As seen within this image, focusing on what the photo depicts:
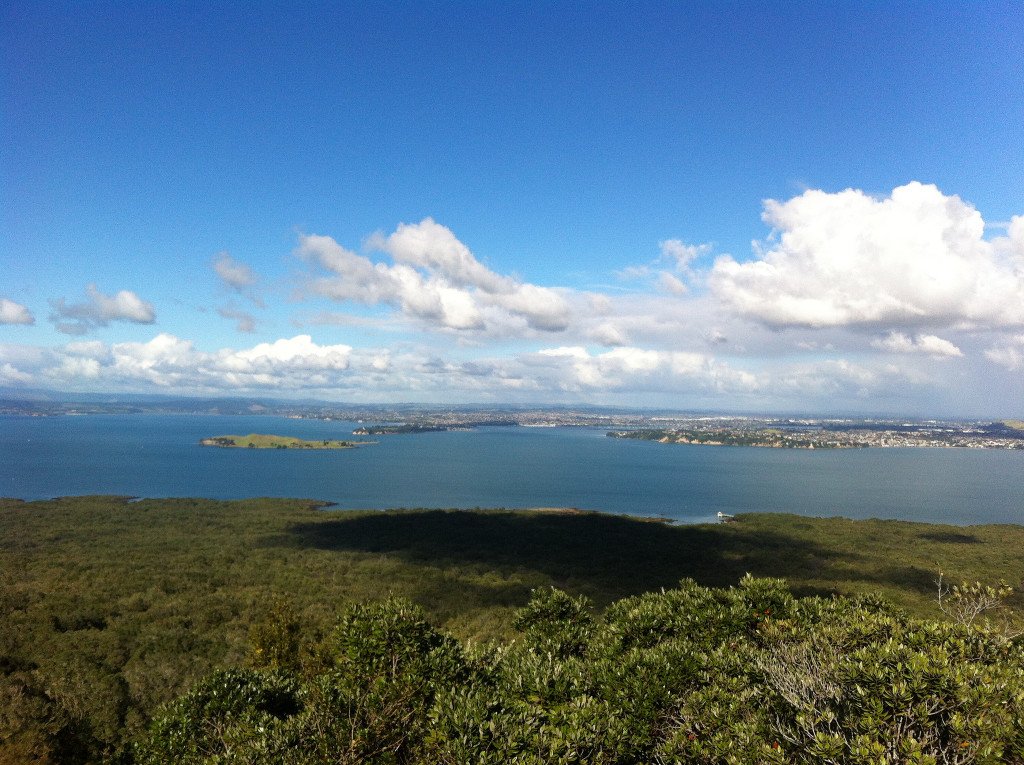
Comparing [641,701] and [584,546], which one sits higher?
[641,701]

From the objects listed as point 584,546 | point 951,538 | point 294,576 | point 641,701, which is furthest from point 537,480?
point 641,701

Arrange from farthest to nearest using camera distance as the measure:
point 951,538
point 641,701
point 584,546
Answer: point 951,538
point 584,546
point 641,701

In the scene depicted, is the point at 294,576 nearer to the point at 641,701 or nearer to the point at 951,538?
the point at 641,701

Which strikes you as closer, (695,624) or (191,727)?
(191,727)

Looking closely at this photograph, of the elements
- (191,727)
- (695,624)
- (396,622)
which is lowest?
(191,727)

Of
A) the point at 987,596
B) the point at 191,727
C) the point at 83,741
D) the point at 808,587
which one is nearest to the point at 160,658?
the point at 83,741

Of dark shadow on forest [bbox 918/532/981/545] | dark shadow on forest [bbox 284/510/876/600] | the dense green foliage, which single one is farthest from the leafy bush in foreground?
dark shadow on forest [bbox 918/532/981/545]

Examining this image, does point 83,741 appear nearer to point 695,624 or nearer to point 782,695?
point 695,624

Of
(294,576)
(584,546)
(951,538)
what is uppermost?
(294,576)
